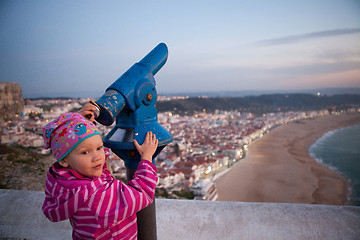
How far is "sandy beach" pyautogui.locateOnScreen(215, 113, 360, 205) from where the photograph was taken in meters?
8.22

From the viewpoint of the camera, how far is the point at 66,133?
23.5 inches

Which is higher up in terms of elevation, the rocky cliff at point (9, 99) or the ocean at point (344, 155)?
the rocky cliff at point (9, 99)

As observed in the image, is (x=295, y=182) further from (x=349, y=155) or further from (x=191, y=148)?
(x=191, y=148)

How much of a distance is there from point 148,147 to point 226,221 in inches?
37.0

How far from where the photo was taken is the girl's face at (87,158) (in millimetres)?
607

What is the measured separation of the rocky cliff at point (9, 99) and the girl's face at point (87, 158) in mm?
13603

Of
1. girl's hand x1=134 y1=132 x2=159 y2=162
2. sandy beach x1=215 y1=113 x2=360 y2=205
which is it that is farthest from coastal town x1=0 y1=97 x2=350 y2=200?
sandy beach x1=215 y1=113 x2=360 y2=205

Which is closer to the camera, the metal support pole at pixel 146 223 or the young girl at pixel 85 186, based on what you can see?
the young girl at pixel 85 186

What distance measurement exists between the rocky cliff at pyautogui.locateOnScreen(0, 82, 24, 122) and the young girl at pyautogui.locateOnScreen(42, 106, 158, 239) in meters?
13.6

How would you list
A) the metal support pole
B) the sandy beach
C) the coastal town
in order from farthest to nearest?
1. the coastal town
2. the sandy beach
3. the metal support pole

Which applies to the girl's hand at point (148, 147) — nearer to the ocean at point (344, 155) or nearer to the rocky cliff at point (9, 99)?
the ocean at point (344, 155)

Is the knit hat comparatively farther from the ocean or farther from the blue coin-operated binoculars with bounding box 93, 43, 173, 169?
the ocean

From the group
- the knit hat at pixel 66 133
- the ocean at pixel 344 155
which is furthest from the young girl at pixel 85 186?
the ocean at pixel 344 155

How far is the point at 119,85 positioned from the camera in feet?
2.32
